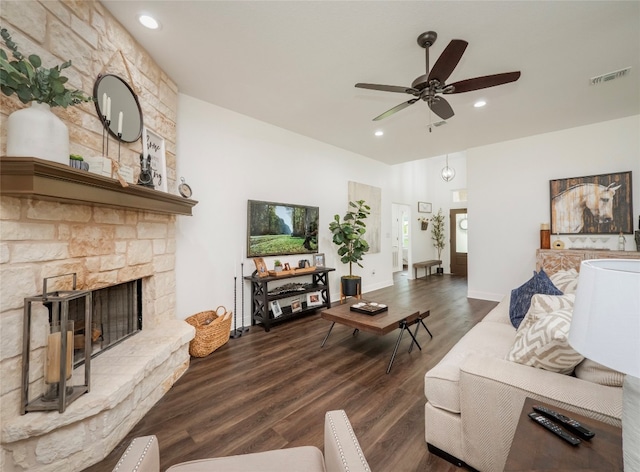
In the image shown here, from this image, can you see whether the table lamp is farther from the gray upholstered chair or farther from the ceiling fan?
the ceiling fan

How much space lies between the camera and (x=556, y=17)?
81.8 inches

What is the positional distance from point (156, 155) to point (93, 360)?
1.83 metres

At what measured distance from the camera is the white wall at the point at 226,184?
320cm

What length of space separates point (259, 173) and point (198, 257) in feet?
4.88

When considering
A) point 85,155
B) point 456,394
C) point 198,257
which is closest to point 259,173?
point 198,257

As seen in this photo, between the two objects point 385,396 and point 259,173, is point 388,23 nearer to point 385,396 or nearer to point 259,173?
point 259,173

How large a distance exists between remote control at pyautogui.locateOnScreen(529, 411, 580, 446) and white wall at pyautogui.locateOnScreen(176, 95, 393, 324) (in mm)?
3183

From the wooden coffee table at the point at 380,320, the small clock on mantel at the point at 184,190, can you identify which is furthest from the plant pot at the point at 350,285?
the small clock on mantel at the point at 184,190

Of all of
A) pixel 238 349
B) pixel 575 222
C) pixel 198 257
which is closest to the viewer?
pixel 238 349

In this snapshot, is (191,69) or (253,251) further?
(253,251)

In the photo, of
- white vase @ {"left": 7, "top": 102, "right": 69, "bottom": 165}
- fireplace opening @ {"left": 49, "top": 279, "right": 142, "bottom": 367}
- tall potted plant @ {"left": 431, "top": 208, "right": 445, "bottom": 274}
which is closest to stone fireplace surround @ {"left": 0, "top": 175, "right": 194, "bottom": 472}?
fireplace opening @ {"left": 49, "top": 279, "right": 142, "bottom": 367}

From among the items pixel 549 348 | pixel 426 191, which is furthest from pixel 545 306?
pixel 426 191

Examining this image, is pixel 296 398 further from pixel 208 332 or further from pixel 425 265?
pixel 425 265

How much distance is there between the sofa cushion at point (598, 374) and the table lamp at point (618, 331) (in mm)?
718
